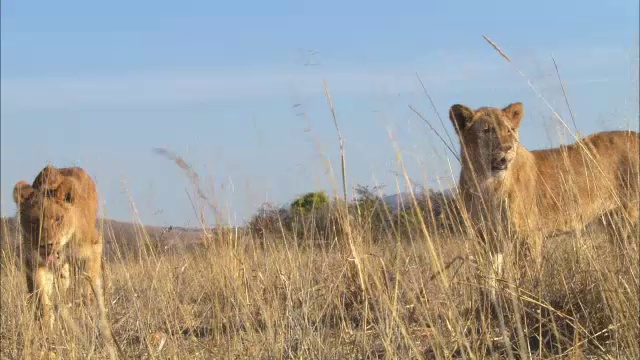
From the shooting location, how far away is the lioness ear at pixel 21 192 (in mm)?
7254

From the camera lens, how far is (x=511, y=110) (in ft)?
23.9

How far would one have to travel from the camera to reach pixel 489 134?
22.3ft

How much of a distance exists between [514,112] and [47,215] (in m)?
3.83

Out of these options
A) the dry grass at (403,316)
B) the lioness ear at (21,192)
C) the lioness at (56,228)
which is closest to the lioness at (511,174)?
the dry grass at (403,316)

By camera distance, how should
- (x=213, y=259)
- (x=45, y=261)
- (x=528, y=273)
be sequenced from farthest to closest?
(x=45, y=261)
(x=213, y=259)
(x=528, y=273)

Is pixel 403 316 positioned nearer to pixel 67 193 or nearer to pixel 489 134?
pixel 489 134

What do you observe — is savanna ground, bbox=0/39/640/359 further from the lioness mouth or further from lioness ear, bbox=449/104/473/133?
lioness ear, bbox=449/104/473/133

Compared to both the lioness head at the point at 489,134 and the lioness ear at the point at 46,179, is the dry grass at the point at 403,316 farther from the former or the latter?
the lioness ear at the point at 46,179

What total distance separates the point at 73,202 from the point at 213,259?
2.59 m

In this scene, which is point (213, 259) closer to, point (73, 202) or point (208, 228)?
point (208, 228)

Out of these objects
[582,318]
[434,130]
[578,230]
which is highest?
[434,130]

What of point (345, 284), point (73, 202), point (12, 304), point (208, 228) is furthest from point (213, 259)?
point (73, 202)

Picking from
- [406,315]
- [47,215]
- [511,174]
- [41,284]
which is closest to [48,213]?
[47,215]

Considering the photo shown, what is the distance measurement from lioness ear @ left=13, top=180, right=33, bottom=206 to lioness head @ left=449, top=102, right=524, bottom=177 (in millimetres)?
3520
